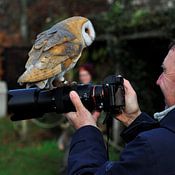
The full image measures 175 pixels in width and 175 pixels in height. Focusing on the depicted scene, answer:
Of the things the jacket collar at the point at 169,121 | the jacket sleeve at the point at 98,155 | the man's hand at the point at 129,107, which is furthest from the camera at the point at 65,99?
the jacket collar at the point at 169,121

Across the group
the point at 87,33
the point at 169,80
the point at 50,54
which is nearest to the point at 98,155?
the point at 169,80

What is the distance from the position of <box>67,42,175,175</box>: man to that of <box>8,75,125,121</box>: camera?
1.8 inches

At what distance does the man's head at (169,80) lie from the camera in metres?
2.23

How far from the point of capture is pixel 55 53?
2.65 metres

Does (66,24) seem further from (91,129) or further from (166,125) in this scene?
(166,125)

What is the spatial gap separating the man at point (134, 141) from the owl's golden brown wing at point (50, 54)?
211 mm

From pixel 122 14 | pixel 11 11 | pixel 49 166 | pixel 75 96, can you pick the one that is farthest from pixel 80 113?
pixel 11 11

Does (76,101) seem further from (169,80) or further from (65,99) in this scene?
(169,80)

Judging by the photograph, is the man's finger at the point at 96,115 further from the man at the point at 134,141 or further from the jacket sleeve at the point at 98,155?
the jacket sleeve at the point at 98,155

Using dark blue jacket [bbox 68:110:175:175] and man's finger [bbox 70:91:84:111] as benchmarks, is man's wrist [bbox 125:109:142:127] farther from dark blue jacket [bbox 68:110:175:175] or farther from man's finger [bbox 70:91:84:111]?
man's finger [bbox 70:91:84:111]

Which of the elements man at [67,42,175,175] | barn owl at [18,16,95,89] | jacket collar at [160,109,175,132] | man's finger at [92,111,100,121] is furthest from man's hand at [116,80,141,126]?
barn owl at [18,16,95,89]

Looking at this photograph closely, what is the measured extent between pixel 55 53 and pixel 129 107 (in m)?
0.51

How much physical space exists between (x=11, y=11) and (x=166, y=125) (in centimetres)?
1835

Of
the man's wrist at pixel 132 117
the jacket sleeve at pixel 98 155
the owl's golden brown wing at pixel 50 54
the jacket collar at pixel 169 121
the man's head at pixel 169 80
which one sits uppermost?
the owl's golden brown wing at pixel 50 54
